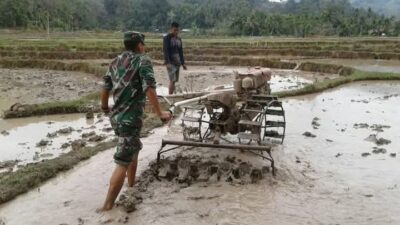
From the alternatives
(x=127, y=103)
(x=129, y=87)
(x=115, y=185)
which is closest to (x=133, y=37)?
(x=129, y=87)

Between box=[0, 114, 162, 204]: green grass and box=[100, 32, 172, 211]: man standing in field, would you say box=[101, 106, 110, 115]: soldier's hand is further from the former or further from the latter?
box=[0, 114, 162, 204]: green grass

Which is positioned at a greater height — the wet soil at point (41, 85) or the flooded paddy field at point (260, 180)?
the flooded paddy field at point (260, 180)

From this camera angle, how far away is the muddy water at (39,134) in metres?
8.24

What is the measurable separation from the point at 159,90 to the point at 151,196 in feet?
32.5

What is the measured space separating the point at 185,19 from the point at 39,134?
75286 millimetres

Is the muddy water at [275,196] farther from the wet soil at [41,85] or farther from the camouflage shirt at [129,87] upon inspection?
the wet soil at [41,85]

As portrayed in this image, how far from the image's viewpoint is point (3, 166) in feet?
24.3

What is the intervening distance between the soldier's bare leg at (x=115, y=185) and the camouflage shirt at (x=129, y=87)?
51cm

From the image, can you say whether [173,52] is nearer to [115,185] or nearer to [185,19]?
[115,185]

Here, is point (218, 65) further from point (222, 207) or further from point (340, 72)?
point (222, 207)

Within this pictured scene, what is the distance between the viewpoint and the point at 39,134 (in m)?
9.91

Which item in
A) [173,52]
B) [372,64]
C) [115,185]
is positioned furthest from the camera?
[372,64]

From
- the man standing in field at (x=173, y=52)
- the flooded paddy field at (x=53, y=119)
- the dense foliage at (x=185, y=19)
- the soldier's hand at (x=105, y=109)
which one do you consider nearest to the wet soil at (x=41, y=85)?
the flooded paddy field at (x=53, y=119)

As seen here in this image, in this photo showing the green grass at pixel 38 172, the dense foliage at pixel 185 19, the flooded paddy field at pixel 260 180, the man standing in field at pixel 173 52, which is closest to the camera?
the flooded paddy field at pixel 260 180
